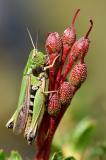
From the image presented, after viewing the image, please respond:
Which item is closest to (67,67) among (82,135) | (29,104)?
(29,104)

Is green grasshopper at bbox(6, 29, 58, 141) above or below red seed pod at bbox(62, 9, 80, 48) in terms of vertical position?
below

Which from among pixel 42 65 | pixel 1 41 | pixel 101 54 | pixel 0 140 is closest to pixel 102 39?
pixel 101 54

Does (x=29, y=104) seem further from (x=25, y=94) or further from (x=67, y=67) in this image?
(x=67, y=67)

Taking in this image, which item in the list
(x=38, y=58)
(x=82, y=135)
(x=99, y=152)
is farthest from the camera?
(x=82, y=135)

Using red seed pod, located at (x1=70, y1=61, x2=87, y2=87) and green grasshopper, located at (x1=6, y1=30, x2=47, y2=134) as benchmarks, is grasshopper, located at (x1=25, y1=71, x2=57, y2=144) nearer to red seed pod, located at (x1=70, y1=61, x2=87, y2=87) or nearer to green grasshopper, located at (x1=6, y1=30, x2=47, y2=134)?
green grasshopper, located at (x1=6, y1=30, x2=47, y2=134)

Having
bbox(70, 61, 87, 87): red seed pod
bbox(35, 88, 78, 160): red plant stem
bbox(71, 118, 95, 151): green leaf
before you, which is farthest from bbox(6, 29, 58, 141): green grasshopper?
bbox(71, 118, 95, 151): green leaf

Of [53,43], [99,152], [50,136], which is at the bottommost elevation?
[99,152]
